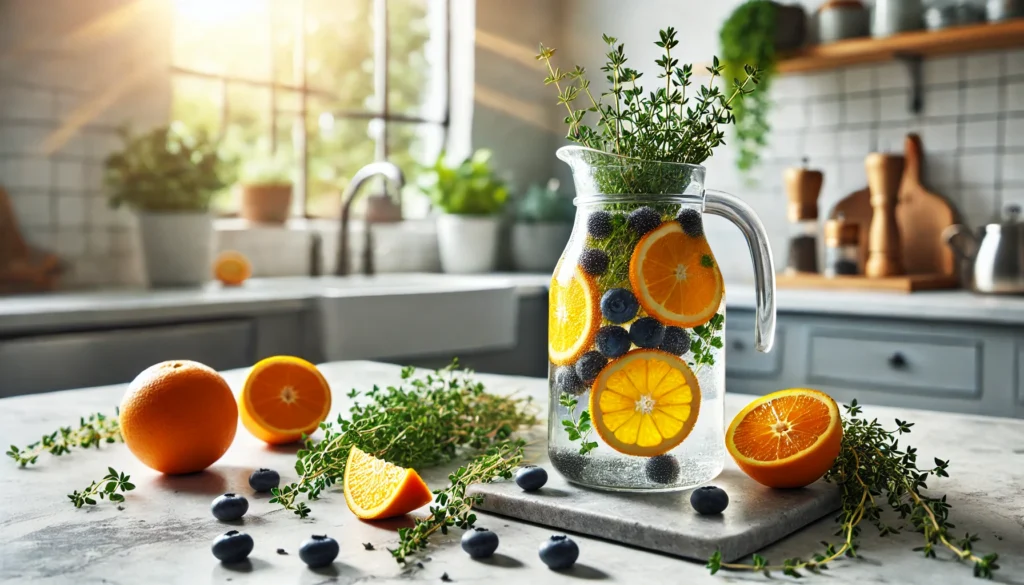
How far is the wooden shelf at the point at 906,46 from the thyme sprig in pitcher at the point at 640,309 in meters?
2.45

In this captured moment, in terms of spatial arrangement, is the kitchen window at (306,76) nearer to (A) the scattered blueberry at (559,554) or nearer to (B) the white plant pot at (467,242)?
(B) the white plant pot at (467,242)

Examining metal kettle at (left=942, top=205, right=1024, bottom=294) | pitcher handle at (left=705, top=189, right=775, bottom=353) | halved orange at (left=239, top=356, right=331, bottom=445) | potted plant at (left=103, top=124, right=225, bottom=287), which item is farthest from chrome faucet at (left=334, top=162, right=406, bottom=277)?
pitcher handle at (left=705, top=189, right=775, bottom=353)

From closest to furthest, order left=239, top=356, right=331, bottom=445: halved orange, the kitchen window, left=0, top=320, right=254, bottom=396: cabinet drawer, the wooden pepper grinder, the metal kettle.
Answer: left=239, top=356, right=331, bottom=445: halved orange < left=0, top=320, right=254, bottom=396: cabinet drawer < the metal kettle < the wooden pepper grinder < the kitchen window

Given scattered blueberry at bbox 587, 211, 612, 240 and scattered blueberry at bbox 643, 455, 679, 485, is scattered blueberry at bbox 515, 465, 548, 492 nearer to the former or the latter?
scattered blueberry at bbox 643, 455, 679, 485

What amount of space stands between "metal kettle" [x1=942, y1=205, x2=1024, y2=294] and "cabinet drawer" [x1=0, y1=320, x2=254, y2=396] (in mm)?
2025

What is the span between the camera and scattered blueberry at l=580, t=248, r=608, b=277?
726mm

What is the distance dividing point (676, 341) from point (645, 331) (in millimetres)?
29

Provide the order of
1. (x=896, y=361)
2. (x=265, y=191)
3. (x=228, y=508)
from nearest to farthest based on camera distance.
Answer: (x=228, y=508), (x=896, y=361), (x=265, y=191)

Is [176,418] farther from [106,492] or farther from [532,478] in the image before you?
[532,478]

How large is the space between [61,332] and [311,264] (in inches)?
55.4

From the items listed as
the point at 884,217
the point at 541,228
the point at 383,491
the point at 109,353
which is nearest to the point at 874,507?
the point at 383,491

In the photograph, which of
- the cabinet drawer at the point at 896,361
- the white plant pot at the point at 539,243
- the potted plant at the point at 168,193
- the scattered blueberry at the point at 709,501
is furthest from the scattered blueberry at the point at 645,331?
the white plant pot at the point at 539,243

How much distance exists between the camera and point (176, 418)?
82 cm

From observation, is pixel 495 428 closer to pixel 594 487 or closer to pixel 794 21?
pixel 594 487
